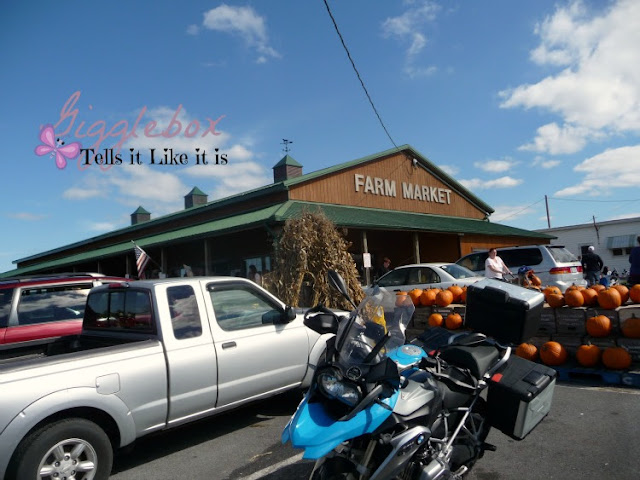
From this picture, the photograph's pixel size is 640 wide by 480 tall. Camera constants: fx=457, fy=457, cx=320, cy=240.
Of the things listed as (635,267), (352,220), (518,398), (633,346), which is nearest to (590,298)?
(633,346)

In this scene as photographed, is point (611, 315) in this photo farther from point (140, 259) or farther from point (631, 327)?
point (140, 259)

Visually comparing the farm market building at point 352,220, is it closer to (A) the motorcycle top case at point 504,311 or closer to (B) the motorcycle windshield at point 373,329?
Answer: (A) the motorcycle top case at point 504,311

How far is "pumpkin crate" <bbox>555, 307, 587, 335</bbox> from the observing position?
641 cm

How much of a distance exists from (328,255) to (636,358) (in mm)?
6109

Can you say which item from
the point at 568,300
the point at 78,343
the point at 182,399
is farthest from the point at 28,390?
the point at 568,300

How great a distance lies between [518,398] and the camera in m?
3.02

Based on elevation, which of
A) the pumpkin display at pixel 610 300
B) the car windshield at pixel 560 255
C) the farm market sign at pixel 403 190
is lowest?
the pumpkin display at pixel 610 300

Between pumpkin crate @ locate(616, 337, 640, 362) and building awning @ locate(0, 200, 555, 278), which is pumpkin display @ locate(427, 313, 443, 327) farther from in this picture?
building awning @ locate(0, 200, 555, 278)

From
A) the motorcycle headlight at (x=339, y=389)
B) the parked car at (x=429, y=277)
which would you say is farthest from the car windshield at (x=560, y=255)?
the motorcycle headlight at (x=339, y=389)

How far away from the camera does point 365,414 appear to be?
7.93 feet

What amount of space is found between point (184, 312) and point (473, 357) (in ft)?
8.91

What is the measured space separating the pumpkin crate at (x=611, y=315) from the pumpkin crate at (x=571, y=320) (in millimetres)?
87

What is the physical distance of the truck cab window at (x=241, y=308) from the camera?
4.72 m

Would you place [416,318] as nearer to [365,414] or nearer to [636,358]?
[636,358]
